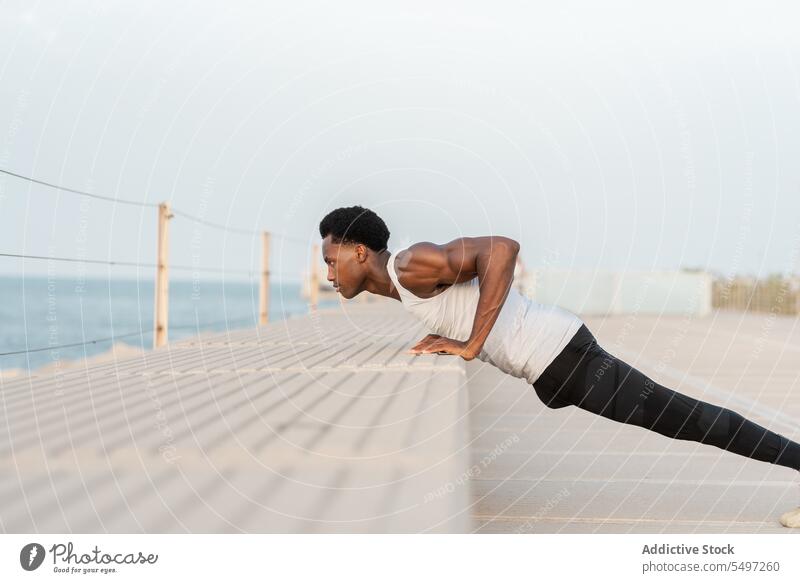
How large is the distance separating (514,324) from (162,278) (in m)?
3.82

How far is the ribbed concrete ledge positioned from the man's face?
0.33 metres

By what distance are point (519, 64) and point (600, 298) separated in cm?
1350

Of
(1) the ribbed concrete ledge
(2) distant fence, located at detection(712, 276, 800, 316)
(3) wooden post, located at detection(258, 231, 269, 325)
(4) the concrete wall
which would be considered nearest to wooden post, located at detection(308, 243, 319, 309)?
(3) wooden post, located at detection(258, 231, 269, 325)

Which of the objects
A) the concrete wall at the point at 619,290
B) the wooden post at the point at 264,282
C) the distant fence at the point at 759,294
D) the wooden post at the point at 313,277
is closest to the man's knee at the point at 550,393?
the wooden post at the point at 264,282

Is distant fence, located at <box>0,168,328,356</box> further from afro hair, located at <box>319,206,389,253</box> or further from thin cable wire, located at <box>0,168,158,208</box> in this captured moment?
afro hair, located at <box>319,206,389,253</box>

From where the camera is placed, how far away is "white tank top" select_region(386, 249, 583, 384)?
2602 mm

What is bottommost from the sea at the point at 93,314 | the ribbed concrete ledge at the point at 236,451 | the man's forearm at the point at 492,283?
the sea at the point at 93,314

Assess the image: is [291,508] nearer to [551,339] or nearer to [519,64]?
[551,339]

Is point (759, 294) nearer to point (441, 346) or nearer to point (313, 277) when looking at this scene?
point (313, 277)

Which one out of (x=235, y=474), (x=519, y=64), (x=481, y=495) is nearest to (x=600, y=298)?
(x=519, y=64)

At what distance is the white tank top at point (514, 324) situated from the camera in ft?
8.54

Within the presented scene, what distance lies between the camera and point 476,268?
2.43 meters
